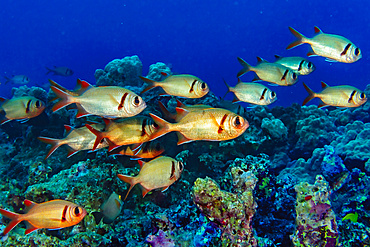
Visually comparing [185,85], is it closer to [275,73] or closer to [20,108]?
[275,73]

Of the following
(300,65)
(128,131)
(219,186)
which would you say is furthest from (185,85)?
(300,65)

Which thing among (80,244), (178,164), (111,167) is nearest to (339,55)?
(178,164)

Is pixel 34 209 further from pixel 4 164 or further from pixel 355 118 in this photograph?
pixel 355 118

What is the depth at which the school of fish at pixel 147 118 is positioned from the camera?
2.71 metres

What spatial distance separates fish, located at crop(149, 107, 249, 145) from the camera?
258cm

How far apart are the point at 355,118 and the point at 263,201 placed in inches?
259

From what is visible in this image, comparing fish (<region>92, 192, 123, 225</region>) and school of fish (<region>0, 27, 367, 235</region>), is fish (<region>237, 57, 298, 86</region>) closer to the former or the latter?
school of fish (<region>0, 27, 367, 235</region>)

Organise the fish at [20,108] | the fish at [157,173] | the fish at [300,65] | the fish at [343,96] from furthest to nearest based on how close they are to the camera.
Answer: the fish at [300,65], the fish at [20,108], the fish at [343,96], the fish at [157,173]

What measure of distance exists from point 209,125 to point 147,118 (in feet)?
3.37

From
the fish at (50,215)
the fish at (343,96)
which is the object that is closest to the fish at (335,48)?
the fish at (343,96)

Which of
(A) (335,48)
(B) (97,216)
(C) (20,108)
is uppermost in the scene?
(A) (335,48)

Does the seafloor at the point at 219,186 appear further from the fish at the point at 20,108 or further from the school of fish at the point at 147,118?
the fish at the point at 20,108

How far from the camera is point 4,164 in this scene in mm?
6703

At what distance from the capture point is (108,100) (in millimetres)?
3113
